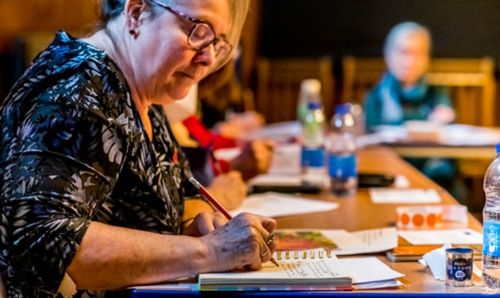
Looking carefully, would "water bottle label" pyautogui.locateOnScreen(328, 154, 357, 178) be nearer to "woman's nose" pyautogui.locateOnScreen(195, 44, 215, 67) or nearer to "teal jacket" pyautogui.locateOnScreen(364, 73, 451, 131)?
"woman's nose" pyautogui.locateOnScreen(195, 44, 215, 67)

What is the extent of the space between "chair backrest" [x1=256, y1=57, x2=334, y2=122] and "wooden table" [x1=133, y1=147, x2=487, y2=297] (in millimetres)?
2818

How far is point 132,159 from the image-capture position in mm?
1561

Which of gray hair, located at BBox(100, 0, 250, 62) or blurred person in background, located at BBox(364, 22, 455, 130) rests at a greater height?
gray hair, located at BBox(100, 0, 250, 62)

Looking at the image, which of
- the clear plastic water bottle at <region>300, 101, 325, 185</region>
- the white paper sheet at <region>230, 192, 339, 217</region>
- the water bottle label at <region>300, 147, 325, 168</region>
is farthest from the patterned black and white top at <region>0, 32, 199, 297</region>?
the water bottle label at <region>300, 147, 325, 168</region>

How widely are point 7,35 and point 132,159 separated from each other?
157 inches

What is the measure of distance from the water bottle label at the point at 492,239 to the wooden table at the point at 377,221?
69mm

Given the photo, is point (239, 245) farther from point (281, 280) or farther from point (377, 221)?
point (377, 221)

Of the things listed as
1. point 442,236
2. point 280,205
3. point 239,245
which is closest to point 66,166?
point 239,245

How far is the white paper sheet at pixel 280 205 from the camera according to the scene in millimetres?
2283

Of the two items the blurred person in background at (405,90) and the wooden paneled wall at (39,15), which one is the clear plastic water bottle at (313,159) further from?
the wooden paneled wall at (39,15)

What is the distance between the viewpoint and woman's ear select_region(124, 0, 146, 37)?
1604 mm

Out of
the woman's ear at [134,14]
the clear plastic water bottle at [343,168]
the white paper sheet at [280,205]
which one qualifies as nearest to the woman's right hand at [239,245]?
the woman's ear at [134,14]

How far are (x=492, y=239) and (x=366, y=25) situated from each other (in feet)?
16.9

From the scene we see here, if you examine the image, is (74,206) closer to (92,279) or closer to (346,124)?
(92,279)
